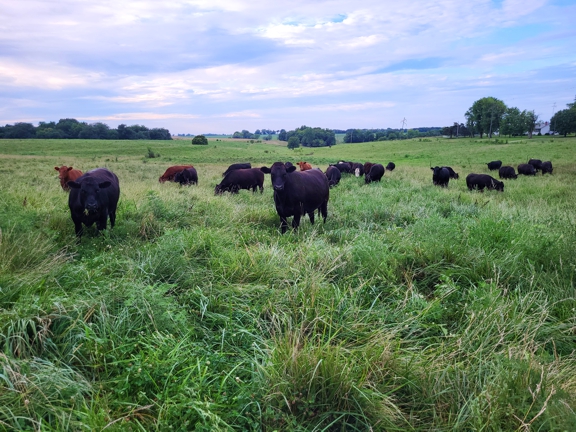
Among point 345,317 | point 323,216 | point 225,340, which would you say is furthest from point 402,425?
point 323,216

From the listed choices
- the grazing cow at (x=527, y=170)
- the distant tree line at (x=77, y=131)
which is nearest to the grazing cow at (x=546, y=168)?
the grazing cow at (x=527, y=170)

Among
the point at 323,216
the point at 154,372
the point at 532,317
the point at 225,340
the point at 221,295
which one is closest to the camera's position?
the point at 154,372

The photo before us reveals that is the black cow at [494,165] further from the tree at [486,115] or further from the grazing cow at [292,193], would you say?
the tree at [486,115]

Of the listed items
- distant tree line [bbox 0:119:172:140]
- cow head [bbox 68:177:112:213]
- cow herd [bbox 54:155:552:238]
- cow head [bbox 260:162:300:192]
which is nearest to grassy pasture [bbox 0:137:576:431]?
cow head [bbox 68:177:112:213]

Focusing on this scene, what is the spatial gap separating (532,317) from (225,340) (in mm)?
3128

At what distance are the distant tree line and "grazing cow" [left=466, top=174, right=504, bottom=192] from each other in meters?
87.2

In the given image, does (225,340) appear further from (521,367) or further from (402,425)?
(521,367)

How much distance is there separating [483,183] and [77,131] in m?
94.4

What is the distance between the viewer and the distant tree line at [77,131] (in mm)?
76963

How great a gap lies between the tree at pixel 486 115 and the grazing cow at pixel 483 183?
79333 millimetres

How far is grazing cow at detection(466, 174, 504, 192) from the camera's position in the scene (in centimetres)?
1640

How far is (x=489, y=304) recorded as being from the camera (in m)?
3.63

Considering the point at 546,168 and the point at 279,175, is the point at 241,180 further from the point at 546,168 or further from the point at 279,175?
the point at 546,168

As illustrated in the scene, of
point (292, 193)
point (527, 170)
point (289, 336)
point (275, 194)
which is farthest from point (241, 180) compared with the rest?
point (527, 170)
